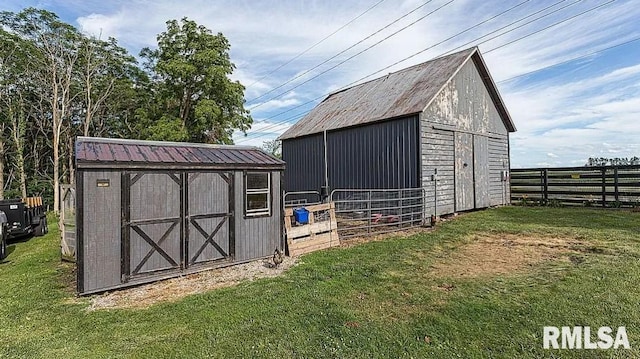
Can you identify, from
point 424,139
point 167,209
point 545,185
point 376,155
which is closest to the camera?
point 167,209

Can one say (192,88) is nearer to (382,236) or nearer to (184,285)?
(382,236)

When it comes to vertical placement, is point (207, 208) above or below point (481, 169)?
below

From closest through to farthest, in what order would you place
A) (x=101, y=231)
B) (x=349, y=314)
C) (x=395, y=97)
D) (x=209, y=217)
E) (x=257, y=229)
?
(x=349, y=314) → (x=101, y=231) → (x=209, y=217) → (x=257, y=229) → (x=395, y=97)

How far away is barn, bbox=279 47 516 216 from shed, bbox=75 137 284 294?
13.8 feet

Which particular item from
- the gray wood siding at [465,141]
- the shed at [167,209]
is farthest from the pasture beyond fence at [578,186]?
the shed at [167,209]

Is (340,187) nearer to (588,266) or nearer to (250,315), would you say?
(588,266)

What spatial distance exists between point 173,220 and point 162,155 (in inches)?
49.8

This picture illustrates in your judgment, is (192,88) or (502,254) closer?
(502,254)

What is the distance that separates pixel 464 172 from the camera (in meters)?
13.1

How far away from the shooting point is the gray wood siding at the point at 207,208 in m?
6.29

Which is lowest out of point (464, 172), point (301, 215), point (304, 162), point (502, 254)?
point (502, 254)

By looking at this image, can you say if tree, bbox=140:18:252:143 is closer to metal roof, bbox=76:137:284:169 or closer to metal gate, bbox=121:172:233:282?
metal roof, bbox=76:137:284:169

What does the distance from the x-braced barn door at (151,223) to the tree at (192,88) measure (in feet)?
54.4

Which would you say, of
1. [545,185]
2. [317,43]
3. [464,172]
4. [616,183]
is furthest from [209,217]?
[616,183]
